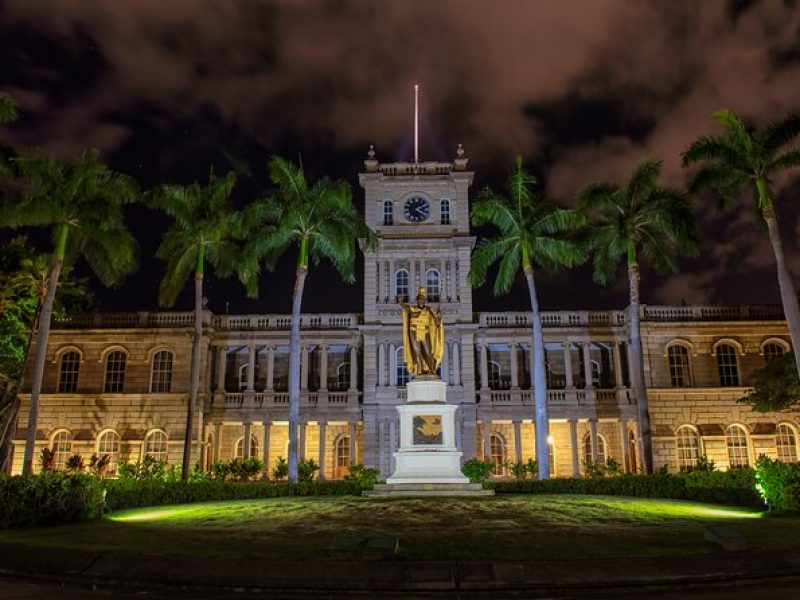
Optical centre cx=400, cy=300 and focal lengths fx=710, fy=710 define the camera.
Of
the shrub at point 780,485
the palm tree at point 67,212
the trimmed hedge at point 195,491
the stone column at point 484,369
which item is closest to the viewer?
the shrub at point 780,485

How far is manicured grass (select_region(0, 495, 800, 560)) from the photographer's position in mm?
11281

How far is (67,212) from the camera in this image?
24.8m

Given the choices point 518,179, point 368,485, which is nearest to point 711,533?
point 368,485

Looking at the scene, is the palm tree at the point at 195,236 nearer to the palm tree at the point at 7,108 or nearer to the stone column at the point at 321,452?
the palm tree at the point at 7,108

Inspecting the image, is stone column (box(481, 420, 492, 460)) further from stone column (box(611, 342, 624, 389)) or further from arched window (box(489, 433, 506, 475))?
stone column (box(611, 342, 624, 389))

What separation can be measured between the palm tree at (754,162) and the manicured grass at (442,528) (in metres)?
8.39

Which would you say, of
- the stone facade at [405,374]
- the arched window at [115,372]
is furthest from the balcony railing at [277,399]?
the arched window at [115,372]

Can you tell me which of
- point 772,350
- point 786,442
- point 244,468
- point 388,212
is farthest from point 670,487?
point 388,212

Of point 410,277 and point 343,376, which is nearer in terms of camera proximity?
point 410,277

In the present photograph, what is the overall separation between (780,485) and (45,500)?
17.0 metres

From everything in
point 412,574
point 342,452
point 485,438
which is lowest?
point 412,574

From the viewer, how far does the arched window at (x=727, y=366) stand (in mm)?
40000

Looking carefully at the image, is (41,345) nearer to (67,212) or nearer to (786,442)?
(67,212)

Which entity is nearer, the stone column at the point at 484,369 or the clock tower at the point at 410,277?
the clock tower at the point at 410,277
